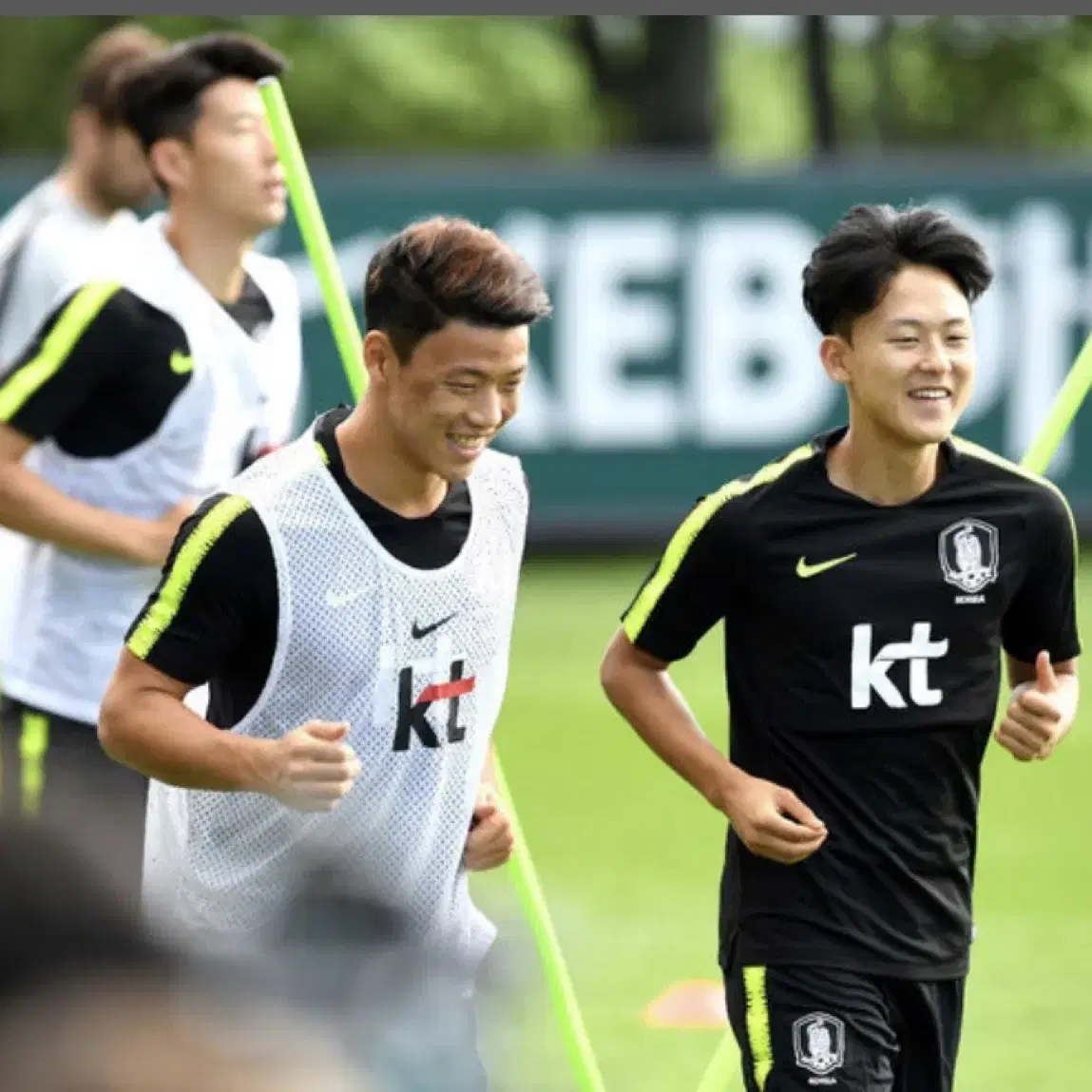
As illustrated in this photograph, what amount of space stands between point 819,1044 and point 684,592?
0.78 metres

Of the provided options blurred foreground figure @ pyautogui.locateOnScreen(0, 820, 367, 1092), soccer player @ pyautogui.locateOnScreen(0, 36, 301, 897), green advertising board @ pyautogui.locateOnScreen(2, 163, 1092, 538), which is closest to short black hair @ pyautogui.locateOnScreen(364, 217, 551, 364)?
soccer player @ pyautogui.locateOnScreen(0, 36, 301, 897)

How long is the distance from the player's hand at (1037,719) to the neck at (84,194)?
4.10 meters

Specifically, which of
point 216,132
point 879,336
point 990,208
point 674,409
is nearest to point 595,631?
point 674,409

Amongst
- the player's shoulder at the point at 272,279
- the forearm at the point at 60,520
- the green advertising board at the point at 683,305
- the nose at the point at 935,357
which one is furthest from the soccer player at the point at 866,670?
the green advertising board at the point at 683,305

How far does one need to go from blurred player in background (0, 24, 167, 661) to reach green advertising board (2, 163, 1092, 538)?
6.14 meters

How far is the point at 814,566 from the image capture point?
448 cm

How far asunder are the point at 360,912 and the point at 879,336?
10.5ft

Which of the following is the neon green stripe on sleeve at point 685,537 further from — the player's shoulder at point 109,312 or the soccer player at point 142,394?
the player's shoulder at point 109,312

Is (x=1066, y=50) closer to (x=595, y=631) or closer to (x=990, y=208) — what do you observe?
(x=990, y=208)

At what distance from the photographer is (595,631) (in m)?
13.1

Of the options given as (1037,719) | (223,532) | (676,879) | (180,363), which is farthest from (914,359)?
(676,879)

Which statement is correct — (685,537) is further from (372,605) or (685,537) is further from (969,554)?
(372,605)

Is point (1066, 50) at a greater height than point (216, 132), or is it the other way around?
point (1066, 50)

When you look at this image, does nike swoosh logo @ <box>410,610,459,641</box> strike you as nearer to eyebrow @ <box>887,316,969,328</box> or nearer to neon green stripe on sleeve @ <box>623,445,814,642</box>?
neon green stripe on sleeve @ <box>623,445,814,642</box>
